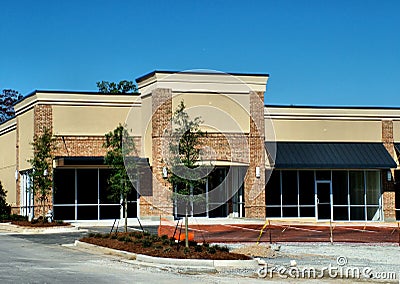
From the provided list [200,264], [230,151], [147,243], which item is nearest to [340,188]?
[230,151]

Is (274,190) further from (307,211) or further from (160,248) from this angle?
(160,248)

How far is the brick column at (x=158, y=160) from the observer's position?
3931 cm

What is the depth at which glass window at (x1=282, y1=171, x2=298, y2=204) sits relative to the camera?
42406mm

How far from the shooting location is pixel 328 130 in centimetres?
4334

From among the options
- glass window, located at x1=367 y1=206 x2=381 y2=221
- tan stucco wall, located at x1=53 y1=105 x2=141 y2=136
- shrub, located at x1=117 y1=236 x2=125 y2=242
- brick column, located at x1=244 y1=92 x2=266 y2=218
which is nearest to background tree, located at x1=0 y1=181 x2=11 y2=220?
tan stucco wall, located at x1=53 y1=105 x2=141 y2=136

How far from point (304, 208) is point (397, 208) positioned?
5.70m

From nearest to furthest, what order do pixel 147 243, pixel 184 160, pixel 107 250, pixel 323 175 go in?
pixel 184 160
pixel 147 243
pixel 107 250
pixel 323 175

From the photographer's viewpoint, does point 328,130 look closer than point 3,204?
Yes

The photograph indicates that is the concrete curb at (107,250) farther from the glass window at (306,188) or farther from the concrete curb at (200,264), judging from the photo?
the glass window at (306,188)

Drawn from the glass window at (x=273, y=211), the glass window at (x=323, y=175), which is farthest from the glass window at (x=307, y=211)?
the glass window at (x=323, y=175)

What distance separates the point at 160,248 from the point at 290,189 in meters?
21.5

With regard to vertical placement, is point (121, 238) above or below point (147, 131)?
below

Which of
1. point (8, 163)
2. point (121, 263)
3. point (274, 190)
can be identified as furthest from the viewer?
point (8, 163)

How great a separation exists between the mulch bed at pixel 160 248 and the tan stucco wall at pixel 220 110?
14802 mm
